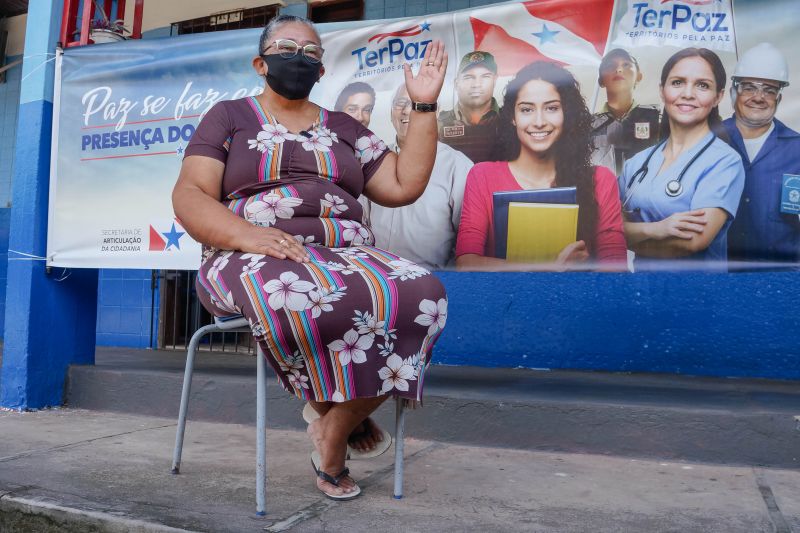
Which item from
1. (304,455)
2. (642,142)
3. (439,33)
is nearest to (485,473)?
(304,455)

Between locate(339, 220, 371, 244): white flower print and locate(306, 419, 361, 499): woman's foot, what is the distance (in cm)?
57

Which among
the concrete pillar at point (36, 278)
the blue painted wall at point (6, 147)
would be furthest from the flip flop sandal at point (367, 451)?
the blue painted wall at point (6, 147)

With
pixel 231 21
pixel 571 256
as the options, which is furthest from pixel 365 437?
pixel 231 21

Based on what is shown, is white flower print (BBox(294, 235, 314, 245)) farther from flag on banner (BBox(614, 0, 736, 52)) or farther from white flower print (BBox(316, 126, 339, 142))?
flag on banner (BBox(614, 0, 736, 52))

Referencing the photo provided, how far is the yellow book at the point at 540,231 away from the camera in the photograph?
349 centimetres

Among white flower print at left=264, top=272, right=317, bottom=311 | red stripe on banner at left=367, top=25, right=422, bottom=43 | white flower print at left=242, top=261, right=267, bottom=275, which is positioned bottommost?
white flower print at left=264, top=272, right=317, bottom=311

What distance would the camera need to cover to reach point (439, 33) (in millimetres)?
3457

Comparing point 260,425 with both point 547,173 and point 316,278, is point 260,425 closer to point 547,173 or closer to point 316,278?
point 316,278

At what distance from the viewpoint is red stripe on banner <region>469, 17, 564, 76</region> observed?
11.2ft

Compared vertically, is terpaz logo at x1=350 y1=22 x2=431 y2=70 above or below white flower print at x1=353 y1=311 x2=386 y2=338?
above

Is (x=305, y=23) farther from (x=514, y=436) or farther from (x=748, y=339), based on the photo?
(x=748, y=339)

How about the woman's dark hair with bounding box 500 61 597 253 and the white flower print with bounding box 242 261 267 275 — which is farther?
the woman's dark hair with bounding box 500 61 597 253

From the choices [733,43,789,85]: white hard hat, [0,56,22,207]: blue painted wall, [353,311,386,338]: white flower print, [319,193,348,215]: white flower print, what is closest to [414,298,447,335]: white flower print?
[353,311,386,338]: white flower print

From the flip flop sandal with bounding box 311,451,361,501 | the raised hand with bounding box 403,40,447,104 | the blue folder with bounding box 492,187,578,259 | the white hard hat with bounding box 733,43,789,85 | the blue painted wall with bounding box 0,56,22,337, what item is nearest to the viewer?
the flip flop sandal with bounding box 311,451,361,501
